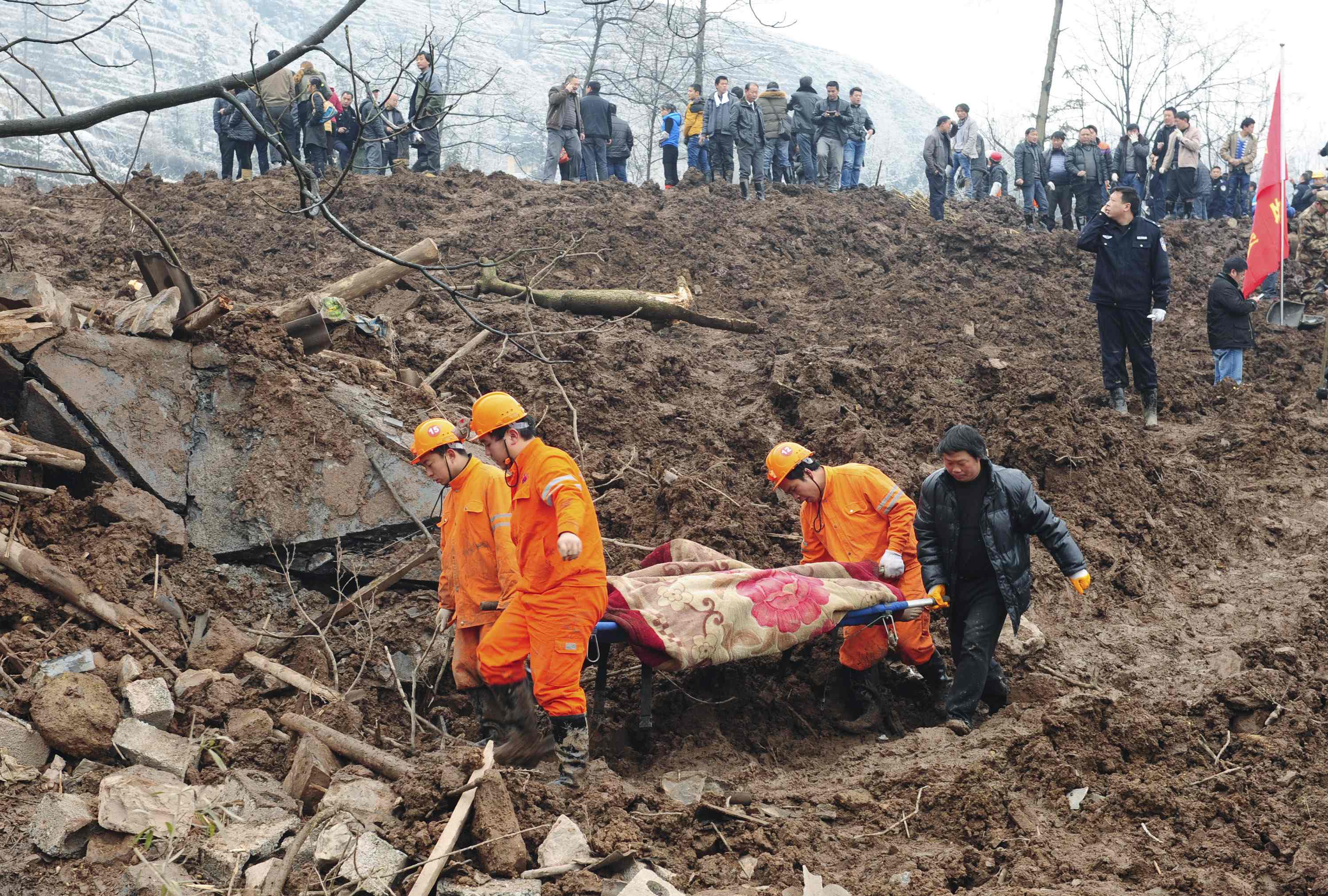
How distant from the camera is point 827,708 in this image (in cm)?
602

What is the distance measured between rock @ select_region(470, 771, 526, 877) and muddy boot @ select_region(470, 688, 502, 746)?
112 cm

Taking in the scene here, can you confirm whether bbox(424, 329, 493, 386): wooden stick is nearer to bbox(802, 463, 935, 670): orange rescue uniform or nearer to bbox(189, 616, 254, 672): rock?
bbox(189, 616, 254, 672): rock

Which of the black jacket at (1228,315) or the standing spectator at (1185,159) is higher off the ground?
the standing spectator at (1185,159)

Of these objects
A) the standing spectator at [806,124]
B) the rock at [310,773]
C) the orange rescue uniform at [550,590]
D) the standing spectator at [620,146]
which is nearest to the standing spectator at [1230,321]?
the standing spectator at [806,124]

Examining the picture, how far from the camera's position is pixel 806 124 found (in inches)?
685

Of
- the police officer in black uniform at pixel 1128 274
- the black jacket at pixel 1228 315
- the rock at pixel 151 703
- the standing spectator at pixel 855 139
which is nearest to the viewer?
the rock at pixel 151 703

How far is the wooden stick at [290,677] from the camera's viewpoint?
543 cm

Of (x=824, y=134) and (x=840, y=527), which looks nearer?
(x=840, y=527)

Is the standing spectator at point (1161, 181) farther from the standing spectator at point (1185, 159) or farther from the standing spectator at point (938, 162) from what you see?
the standing spectator at point (938, 162)

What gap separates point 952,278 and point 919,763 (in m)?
10.8

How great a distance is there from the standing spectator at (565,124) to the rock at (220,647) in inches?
465

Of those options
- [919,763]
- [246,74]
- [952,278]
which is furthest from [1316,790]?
[952,278]

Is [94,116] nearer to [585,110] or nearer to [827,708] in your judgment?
[827,708]

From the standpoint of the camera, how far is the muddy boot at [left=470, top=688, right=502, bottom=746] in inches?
204
